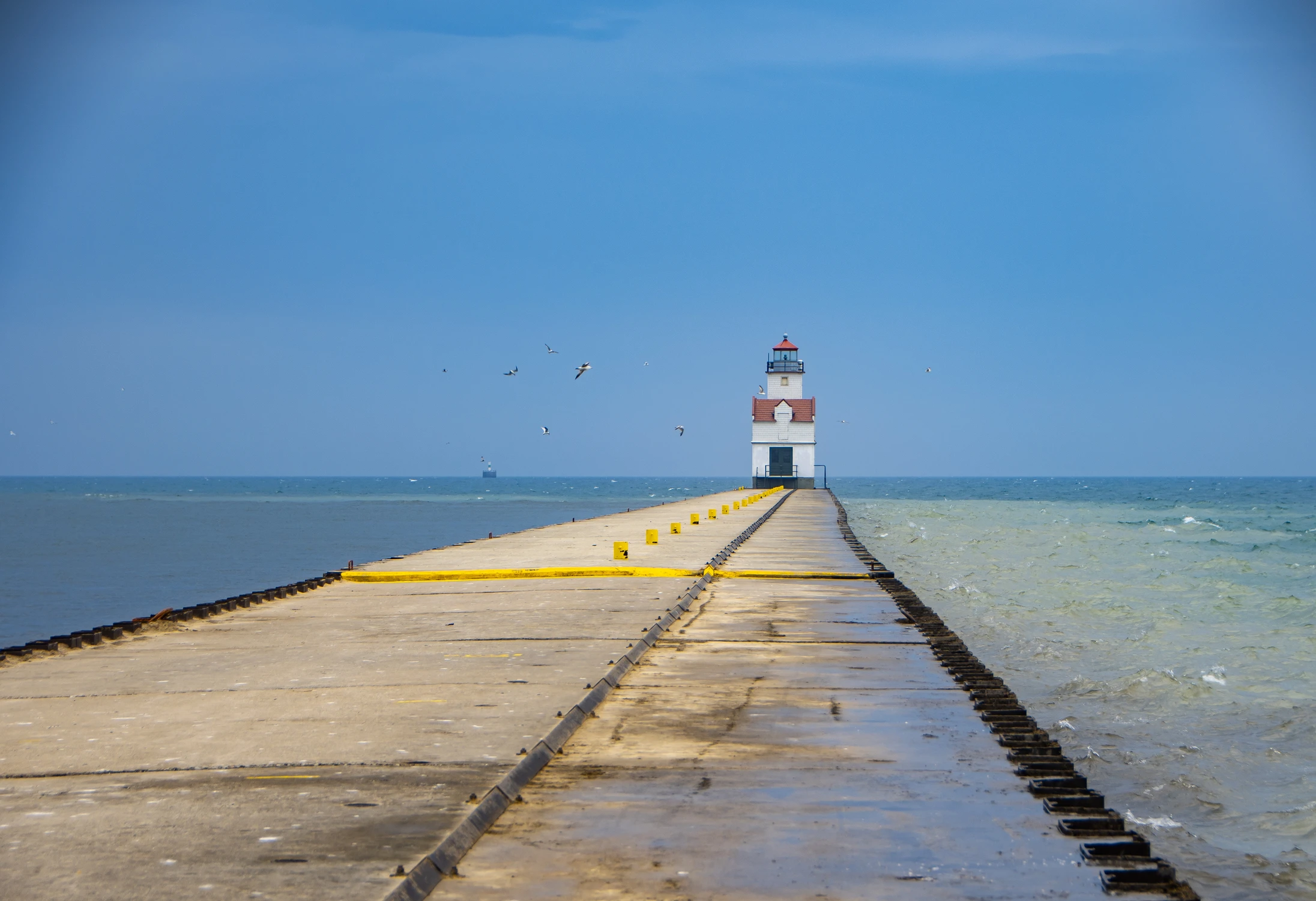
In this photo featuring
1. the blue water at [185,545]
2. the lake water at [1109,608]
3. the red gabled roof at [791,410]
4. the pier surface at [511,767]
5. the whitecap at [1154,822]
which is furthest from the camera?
the red gabled roof at [791,410]

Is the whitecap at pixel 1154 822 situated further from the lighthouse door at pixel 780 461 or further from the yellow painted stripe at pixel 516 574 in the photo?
the lighthouse door at pixel 780 461

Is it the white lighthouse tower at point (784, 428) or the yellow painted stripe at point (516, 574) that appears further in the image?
the white lighthouse tower at point (784, 428)

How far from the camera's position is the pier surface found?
4.80 metres

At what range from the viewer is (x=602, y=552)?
900 inches

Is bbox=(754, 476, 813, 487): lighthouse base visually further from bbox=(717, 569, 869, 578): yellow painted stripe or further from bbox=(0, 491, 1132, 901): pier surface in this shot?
bbox=(0, 491, 1132, 901): pier surface

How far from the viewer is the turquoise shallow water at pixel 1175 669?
27.7 ft

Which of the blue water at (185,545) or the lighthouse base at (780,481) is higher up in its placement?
the lighthouse base at (780,481)

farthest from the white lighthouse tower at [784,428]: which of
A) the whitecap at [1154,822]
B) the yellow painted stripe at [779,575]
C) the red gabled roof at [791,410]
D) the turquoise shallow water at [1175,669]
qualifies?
the whitecap at [1154,822]

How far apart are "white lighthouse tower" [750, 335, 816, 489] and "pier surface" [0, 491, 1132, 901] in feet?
231


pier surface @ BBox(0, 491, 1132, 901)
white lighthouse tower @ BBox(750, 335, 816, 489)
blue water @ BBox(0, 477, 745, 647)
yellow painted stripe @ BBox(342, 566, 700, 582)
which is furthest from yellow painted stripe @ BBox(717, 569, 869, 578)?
white lighthouse tower @ BBox(750, 335, 816, 489)

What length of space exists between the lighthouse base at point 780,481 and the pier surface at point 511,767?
240 ft

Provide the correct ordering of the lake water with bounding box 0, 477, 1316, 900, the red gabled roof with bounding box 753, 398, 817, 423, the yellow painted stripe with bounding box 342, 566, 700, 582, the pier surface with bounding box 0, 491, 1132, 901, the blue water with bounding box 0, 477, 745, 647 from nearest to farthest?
the pier surface with bounding box 0, 491, 1132, 901, the lake water with bounding box 0, 477, 1316, 900, the yellow painted stripe with bounding box 342, 566, 700, 582, the blue water with bounding box 0, 477, 745, 647, the red gabled roof with bounding box 753, 398, 817, 423

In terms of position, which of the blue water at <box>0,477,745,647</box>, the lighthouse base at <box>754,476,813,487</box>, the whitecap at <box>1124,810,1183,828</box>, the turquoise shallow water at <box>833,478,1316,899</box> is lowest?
the blue water at <box>0,477,745,647</box>

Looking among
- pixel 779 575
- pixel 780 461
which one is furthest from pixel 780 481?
pixel 779 575
